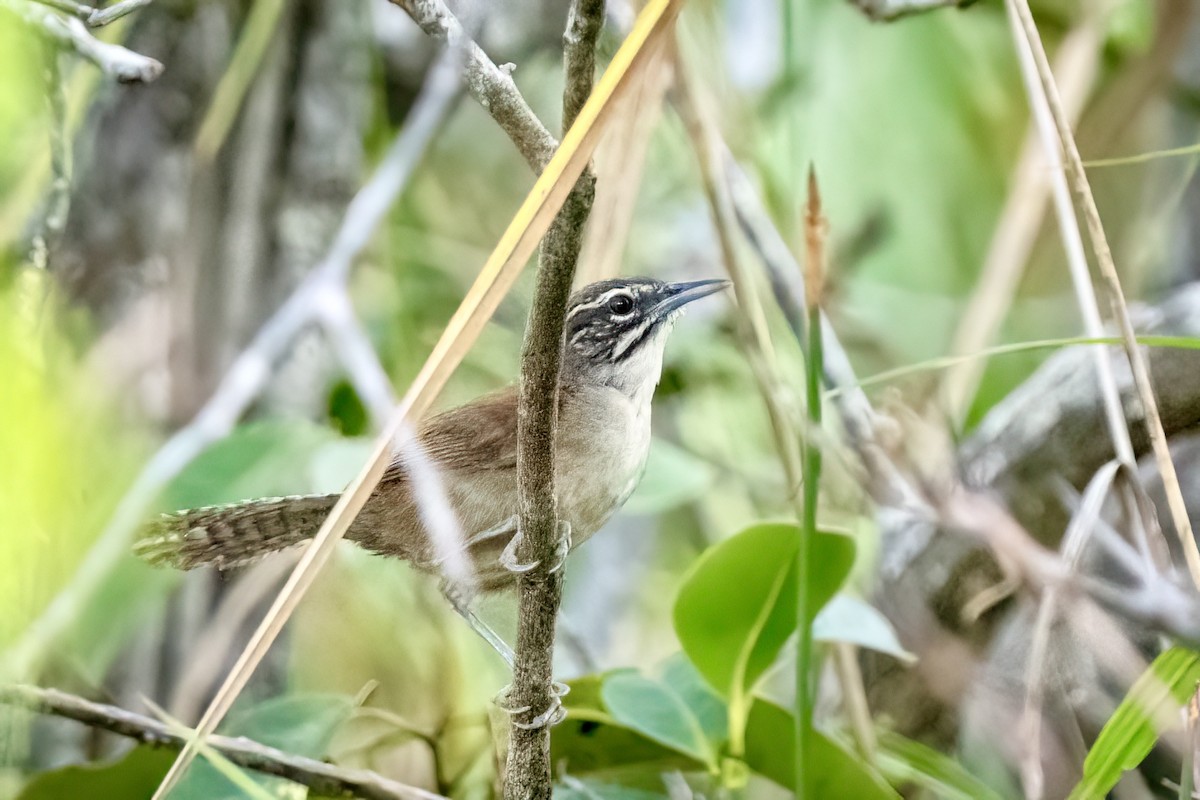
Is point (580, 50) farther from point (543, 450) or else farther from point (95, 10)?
point (95, 10)

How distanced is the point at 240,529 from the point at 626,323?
1.48ft

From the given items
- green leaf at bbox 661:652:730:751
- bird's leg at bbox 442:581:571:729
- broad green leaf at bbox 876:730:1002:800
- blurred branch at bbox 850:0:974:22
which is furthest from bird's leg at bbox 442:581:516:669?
blurred branch at bbox 850:0:974:22

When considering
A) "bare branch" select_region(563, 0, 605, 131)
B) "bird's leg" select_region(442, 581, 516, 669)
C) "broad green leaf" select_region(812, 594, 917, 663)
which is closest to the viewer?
"bare branch" select_region(563, 0, 605, 131)

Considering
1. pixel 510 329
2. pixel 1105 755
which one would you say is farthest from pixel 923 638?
pixel 510 329

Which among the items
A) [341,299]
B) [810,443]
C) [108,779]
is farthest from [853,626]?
[108,779]

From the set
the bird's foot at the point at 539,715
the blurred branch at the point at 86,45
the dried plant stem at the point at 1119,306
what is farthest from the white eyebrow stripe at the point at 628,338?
the blurred branch at the point at 86,45

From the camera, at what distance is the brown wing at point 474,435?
3.18ft

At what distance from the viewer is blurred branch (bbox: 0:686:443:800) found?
3.46ft

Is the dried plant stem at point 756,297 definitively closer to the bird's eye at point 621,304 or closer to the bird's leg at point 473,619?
the bird's eye at point 621,304

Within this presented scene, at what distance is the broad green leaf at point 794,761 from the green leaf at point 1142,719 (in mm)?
194

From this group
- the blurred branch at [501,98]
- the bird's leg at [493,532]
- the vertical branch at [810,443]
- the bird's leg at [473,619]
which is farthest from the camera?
the bird's leg at [473,619]

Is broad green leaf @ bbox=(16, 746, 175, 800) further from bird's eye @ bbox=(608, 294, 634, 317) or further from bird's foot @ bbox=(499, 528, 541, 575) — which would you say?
bird's eye @ bbox=(608, 294, 634, 317)

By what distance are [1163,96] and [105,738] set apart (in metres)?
1.61

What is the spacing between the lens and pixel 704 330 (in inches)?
48.7
